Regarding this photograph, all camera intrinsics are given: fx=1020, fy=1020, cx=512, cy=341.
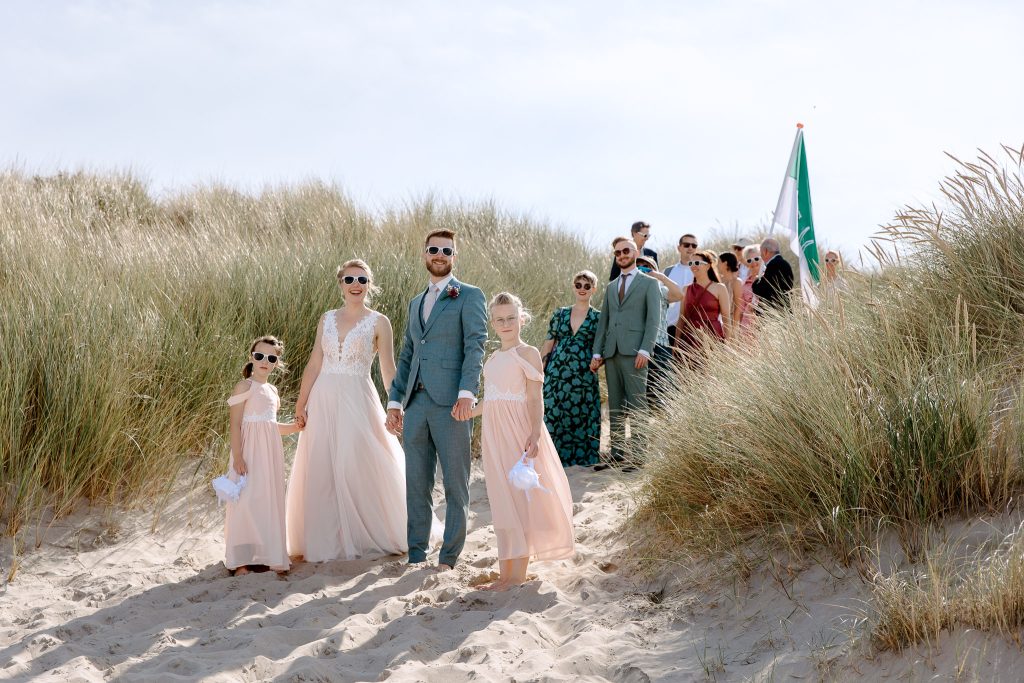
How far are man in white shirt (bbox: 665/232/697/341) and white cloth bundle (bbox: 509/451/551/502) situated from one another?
170 inches

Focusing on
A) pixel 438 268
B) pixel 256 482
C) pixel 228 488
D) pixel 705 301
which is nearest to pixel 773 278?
pixel 705 301

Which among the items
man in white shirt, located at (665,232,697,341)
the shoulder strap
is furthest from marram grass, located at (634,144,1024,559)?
man in white shirt, located at (665,232,697,341)

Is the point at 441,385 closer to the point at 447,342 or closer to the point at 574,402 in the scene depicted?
the point at 447,342

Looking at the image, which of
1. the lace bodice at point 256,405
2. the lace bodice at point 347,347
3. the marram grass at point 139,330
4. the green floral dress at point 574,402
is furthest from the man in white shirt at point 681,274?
the lace bodice at point 256,405

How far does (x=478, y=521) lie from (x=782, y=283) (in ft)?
15.2

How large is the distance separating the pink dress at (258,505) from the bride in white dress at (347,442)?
0.21 meters

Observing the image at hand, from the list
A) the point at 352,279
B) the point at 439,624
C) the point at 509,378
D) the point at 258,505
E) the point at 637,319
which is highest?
the point at 352,279

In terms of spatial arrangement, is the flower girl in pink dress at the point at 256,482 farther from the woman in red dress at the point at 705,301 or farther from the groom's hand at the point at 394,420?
the woman in red dress at the point at 705,301

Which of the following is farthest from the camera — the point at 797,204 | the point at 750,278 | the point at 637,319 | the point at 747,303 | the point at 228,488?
the point at 797,204

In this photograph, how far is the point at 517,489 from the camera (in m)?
5.59

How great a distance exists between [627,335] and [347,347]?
2837 millimetres

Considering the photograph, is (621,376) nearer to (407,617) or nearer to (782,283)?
(782,283)

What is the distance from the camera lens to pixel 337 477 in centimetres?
616

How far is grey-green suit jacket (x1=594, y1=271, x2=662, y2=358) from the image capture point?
826 cm
